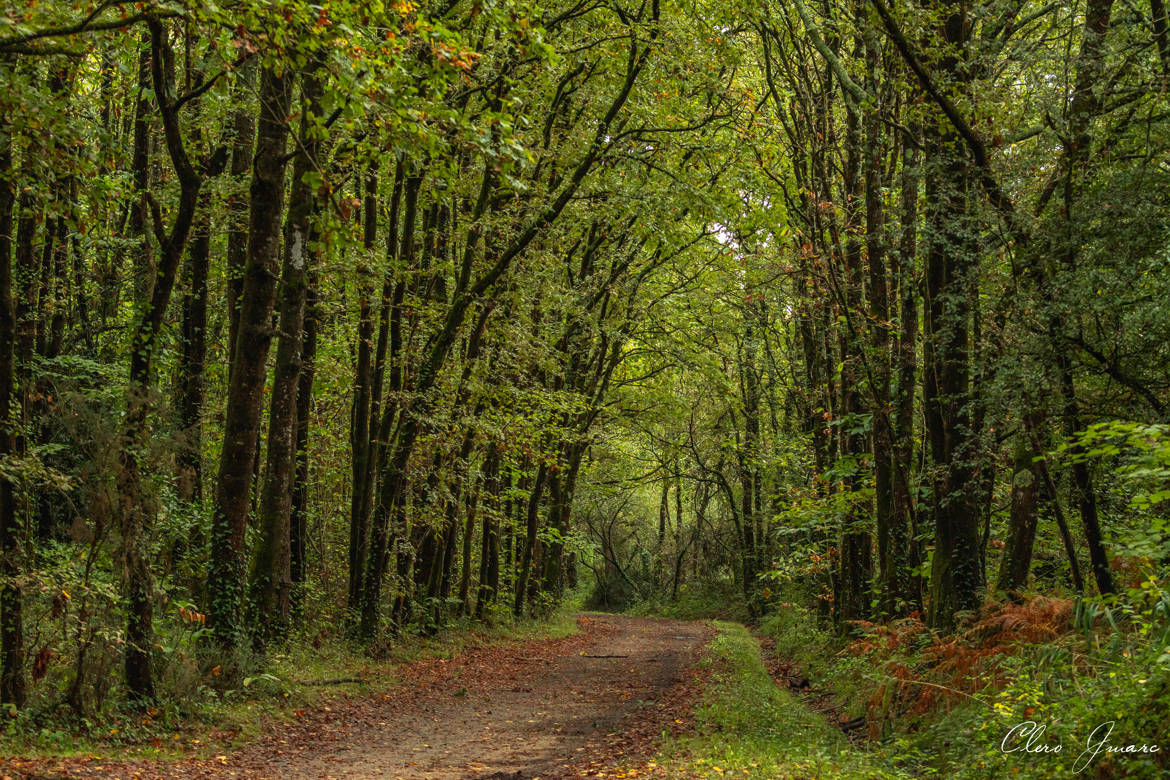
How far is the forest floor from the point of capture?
7.41 m

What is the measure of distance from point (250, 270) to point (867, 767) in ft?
28.0

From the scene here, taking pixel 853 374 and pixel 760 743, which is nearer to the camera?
pixel 760 743

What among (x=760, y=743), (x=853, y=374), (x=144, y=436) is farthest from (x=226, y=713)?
(x=853, y=374)

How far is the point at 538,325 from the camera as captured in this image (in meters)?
18.6

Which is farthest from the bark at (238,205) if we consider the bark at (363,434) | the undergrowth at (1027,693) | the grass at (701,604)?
the grass at (701,604)

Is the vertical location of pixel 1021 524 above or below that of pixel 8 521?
above

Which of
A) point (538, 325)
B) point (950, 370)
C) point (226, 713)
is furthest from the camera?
point (538, 325)

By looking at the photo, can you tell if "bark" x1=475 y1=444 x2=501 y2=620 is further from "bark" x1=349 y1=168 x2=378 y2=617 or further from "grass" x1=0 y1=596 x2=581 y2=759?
"grass" x1=0 y1=596 x2=581 y2=759

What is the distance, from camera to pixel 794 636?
20016mm

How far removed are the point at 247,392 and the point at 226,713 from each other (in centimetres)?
360

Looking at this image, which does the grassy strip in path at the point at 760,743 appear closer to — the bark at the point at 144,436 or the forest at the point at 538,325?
the forest at the point at 538,325

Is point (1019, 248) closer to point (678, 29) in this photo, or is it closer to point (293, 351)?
point (678, 29)

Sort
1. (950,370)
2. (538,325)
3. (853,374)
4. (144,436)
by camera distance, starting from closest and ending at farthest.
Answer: (144,436), (950,370), (853,374), (538,325)

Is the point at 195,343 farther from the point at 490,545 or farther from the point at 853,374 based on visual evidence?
the point at 490,545
